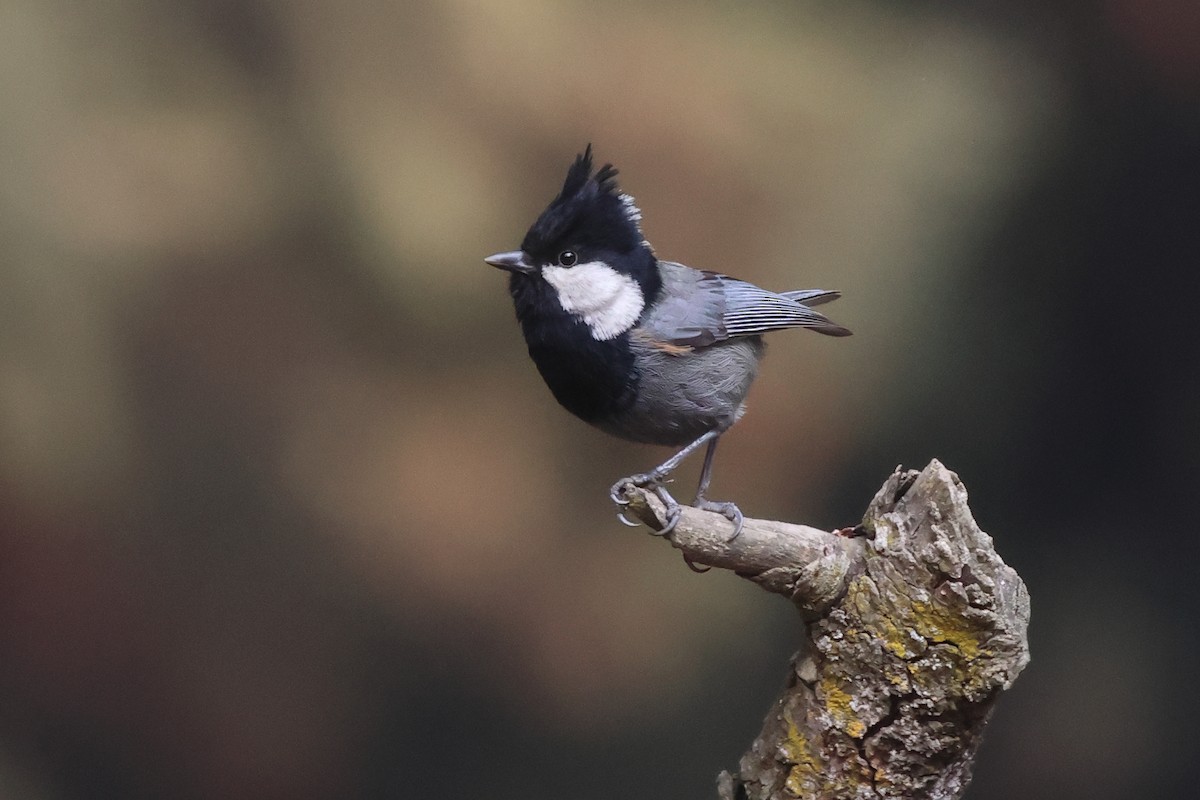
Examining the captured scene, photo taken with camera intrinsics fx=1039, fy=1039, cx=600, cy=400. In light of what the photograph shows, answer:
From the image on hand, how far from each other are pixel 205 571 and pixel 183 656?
7.7 inches

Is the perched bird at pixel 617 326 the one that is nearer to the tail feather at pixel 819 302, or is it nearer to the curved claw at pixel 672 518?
the curved claw at pixel 672 518

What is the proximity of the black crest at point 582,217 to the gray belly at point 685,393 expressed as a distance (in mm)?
183

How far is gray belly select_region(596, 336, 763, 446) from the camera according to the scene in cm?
167

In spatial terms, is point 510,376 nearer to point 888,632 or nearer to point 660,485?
point 660,485

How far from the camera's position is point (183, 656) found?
7.55ft

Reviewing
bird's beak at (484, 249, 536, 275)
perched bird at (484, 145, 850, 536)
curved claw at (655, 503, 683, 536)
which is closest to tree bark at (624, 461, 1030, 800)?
curved claw at (655, 503, 683, 536)

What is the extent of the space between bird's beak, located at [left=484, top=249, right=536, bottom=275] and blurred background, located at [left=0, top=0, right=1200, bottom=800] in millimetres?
644

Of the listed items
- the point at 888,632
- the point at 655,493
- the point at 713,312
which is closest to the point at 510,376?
the point at 713,312

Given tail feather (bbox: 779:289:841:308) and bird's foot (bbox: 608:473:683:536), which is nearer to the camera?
bird's foot (bbox: 608:473:683:536)

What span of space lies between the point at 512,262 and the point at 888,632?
2.64ft

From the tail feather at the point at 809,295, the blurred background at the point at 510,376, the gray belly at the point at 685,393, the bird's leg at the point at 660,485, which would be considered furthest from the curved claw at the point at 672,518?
the blurred background at the point at 510,376

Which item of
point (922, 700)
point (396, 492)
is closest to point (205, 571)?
point (396, 492)

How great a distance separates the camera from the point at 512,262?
1.63 m

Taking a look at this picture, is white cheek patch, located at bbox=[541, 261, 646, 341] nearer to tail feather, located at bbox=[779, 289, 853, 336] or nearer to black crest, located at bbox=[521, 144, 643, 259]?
black crest, located at bbox=[521, 144, 643, 259]
